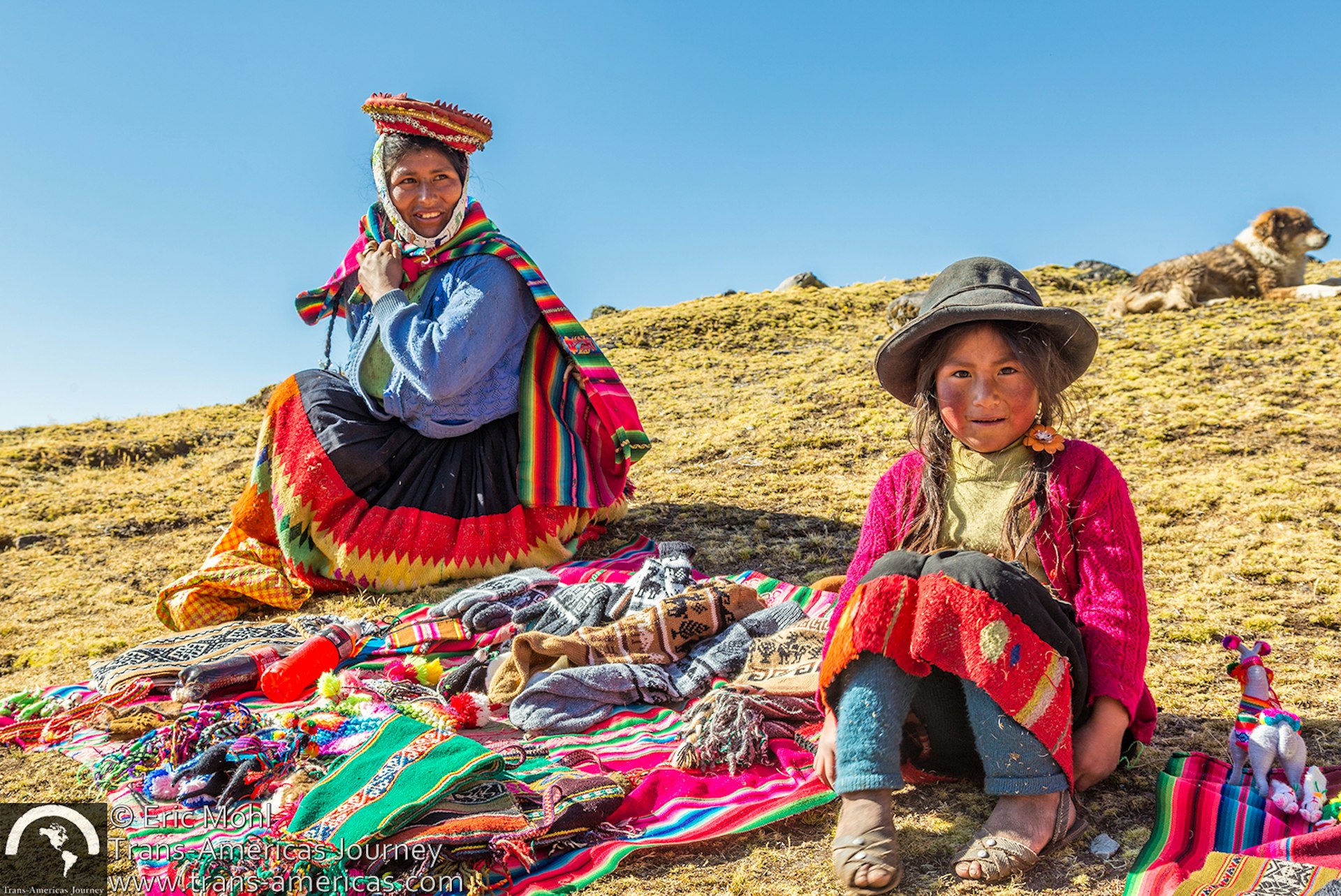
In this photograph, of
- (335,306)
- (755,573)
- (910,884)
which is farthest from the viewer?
(335,306)

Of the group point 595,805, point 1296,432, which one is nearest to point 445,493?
point 595,805

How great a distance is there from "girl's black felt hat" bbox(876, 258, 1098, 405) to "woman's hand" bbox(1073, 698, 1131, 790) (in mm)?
873

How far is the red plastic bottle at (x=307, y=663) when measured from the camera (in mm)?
3225

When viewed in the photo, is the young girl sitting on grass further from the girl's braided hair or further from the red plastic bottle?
the red plastic bottle

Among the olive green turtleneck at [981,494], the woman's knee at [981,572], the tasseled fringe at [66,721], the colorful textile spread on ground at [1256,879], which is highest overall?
the olive green turtleneck at [981,494]

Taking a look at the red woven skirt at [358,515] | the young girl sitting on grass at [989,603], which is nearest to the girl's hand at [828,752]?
the young girl sitting on grass at [989,603]

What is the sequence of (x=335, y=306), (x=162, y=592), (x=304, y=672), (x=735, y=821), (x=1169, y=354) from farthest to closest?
(x=1169, y=354), (x=335, y=306), (x=162, y=592), (x=304, y=672), (x=735, y=821)

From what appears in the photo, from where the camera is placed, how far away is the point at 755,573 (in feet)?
12.3

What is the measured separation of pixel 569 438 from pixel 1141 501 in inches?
116

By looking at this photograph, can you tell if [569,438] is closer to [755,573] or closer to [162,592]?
[755,573]

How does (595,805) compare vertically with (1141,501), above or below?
below

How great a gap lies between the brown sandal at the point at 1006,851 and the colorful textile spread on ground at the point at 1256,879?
10.0 inches
